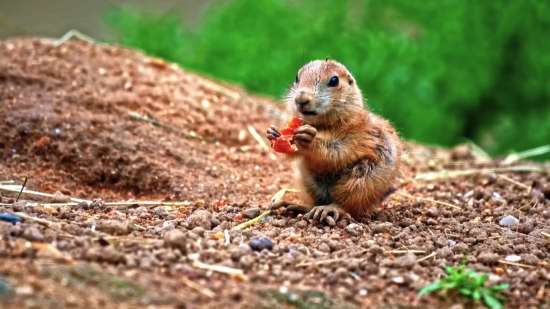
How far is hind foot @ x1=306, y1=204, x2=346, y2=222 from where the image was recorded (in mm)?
4707

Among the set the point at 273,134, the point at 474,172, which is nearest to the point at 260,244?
the point at 273,134

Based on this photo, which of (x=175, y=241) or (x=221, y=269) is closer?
(x=221, y=269)

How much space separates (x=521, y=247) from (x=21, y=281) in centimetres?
282

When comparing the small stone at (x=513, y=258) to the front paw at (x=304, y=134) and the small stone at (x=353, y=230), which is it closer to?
the small stone at (x=353, y=230)

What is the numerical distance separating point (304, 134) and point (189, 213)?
3.22 ft

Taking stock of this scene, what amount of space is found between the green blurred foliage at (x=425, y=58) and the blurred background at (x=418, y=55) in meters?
0.02

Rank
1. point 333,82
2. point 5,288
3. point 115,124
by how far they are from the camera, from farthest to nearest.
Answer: point 115,124 → point 333,82 → point 5,288

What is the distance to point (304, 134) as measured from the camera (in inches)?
182

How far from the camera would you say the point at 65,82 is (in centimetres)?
670

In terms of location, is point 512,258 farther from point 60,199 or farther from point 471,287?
point 60,199

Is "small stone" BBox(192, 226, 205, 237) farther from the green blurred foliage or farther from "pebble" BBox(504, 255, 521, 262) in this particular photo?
the green blurred foliage

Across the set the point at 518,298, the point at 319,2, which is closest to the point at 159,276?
the point at 518,298

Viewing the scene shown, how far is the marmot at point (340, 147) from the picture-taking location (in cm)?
480

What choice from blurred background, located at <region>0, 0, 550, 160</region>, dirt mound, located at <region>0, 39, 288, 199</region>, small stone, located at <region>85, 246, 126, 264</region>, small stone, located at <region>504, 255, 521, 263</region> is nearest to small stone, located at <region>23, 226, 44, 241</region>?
small stone, located at <region>85, 246, 126, 264</region>
